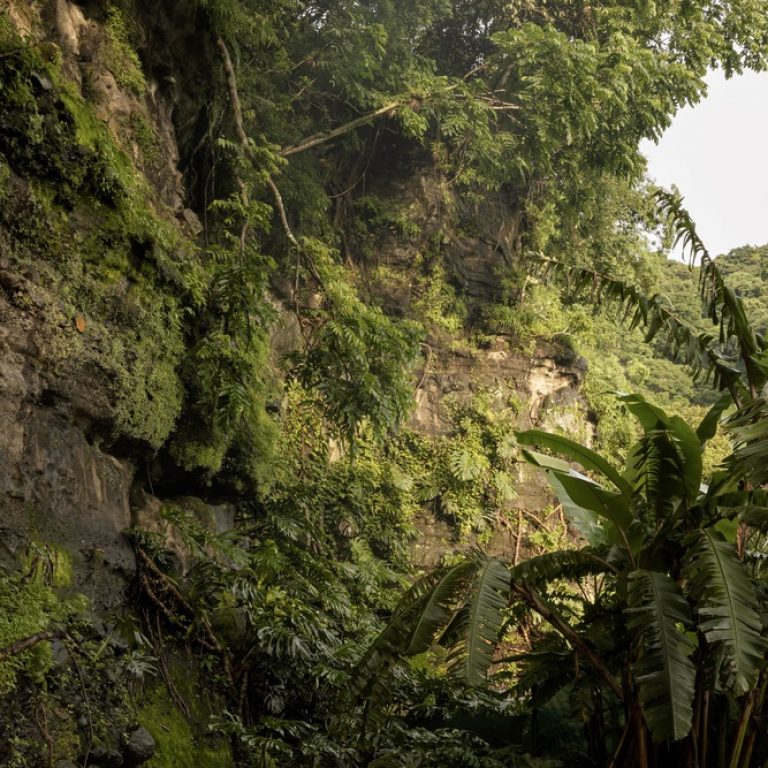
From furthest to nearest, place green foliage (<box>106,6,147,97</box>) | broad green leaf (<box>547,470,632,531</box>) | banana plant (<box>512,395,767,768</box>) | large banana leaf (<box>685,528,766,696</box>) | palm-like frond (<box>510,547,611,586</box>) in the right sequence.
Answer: green foliage (<box>106,6,147,97</box>)
broad green leaf (<box>547,470,632,531</box>)
palm-like frond (<box>510,547,611,586</box>)
banana plant (<box>512,395,767,768</box>)
large banana leaf (<box>685,528,766,696</box>)

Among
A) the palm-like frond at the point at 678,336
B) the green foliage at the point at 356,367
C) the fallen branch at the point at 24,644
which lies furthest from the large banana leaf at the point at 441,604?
the green foliage at the point at 356,367

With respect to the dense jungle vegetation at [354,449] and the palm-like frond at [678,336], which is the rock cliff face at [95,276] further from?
the palm-like frond at [678,336]

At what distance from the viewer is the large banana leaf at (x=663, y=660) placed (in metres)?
3.03

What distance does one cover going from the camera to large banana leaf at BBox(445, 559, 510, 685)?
124 inches

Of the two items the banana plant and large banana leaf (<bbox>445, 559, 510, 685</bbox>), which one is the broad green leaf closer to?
the banana plant


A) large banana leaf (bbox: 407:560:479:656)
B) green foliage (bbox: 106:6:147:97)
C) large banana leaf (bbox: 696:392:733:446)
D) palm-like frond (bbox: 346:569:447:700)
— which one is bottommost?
palm-like frond (bbox: 346:569:447:700)

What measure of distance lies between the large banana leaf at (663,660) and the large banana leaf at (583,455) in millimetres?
830

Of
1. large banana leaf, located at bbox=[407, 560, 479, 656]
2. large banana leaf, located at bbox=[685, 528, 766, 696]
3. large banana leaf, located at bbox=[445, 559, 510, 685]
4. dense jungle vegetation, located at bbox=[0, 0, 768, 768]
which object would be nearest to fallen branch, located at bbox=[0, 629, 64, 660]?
dense jungle vegetation, located at bbox=[0, 0, 768, 768]

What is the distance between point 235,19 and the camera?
25.2 ft

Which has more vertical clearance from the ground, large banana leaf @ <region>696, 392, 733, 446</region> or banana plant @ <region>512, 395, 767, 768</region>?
large banana leaf @ <region>696, 392, 733, 446</region>

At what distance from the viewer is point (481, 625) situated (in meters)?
3.26

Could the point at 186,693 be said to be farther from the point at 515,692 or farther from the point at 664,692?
the point at 664,692

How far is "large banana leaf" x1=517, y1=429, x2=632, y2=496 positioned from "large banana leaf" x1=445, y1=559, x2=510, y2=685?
98 cm

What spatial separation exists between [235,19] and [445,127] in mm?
5587
